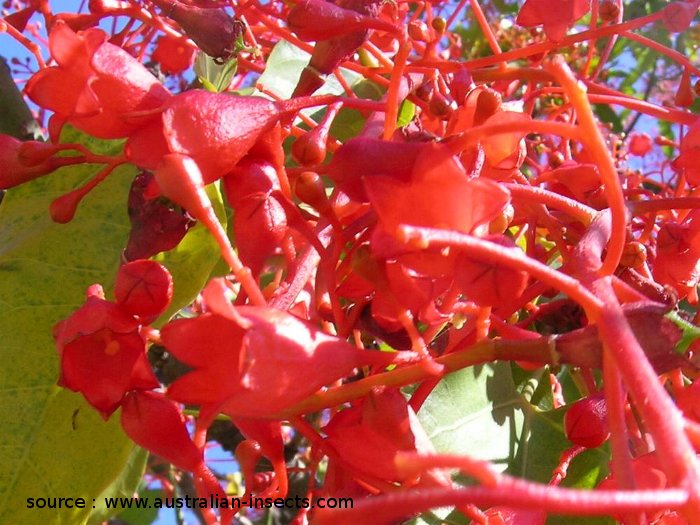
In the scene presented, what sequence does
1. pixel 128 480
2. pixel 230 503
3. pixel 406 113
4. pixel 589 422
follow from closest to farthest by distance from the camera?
pixel 230 503 < pixel 589 422 < pixel 406 113 < pixel 128 480

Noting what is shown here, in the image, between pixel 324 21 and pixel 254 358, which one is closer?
pixel 254 358

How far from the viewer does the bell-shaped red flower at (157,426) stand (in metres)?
0.59

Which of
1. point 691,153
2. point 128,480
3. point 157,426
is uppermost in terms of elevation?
point 691,153

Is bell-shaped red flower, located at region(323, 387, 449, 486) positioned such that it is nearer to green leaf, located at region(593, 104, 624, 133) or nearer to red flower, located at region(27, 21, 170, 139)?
red flower, located at region(27, 21, 170, 139)

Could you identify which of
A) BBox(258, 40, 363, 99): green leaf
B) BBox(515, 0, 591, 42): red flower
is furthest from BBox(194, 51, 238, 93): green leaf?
BBox(515, 0, 591, 42): red flower

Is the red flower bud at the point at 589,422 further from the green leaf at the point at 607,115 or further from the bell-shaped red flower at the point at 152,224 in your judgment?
the green leaf at the point at 607,115

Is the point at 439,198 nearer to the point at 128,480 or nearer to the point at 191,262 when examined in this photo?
the point at 191,262

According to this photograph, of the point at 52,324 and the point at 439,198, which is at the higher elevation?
the point at 439,198

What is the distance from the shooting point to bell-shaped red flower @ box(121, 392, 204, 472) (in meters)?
0.59

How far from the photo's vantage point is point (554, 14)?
30.4 inches

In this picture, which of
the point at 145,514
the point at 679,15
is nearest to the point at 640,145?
the point at 679,15

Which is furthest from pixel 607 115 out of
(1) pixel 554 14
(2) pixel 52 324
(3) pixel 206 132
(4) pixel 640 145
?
(3) pixel 206 132

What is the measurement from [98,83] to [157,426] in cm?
23

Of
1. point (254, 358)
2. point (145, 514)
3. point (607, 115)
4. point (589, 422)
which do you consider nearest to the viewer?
point (254, 358)
